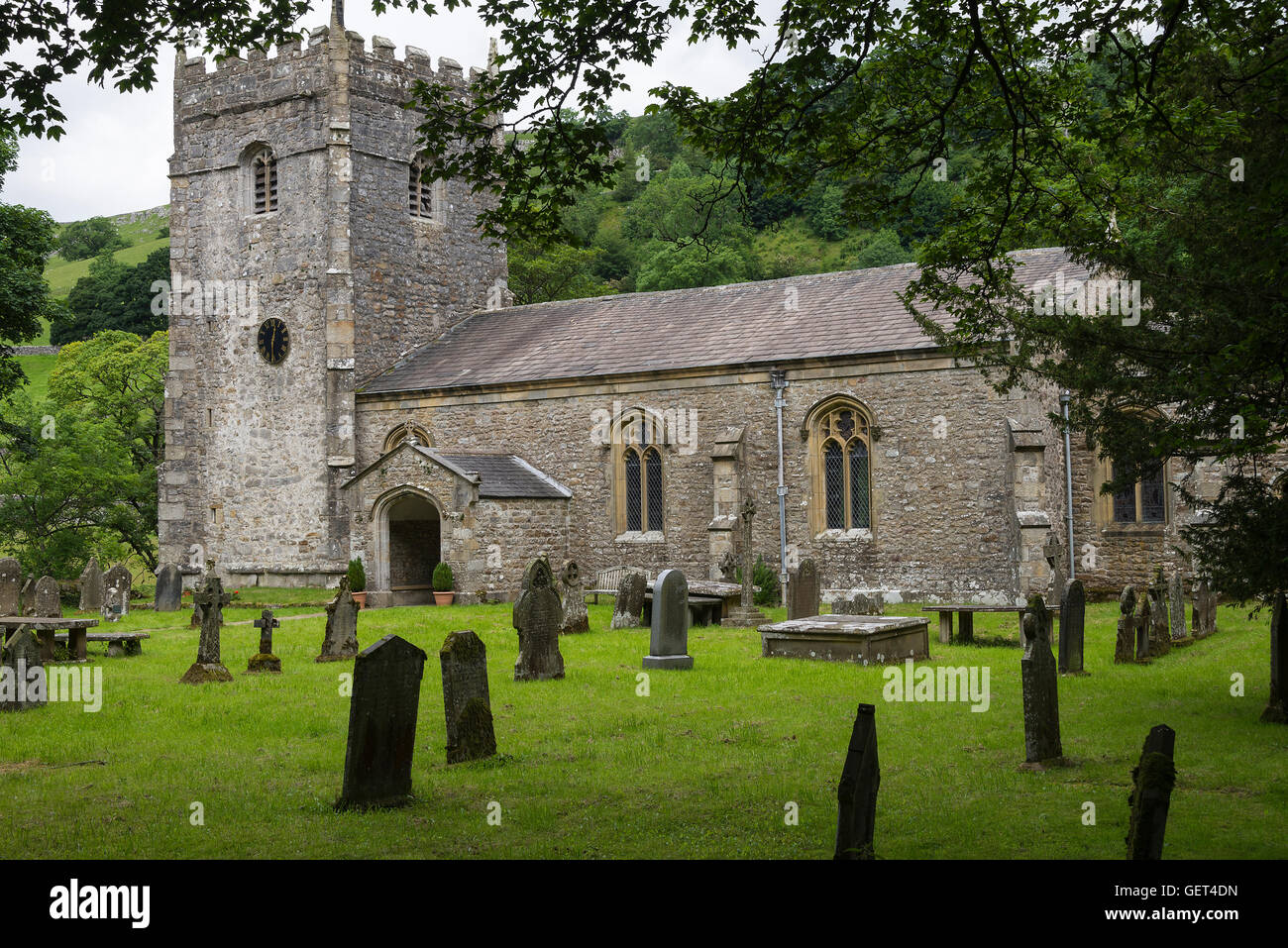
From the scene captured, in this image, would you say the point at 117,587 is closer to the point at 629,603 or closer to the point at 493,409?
the point at 493,409

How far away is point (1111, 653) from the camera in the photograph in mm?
15641

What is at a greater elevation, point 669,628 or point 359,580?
point 359,580

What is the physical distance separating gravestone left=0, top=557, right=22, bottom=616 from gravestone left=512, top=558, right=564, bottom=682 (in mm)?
10710

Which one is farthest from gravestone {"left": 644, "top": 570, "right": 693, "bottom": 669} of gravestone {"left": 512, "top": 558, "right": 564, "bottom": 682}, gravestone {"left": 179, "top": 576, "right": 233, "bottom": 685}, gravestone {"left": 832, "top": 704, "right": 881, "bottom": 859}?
gravestone {"left": 832, "top": 704, "right": 881, "bottom": 859}

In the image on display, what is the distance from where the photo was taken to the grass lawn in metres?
7.04

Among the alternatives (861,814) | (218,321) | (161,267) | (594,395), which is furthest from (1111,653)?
(161,267)

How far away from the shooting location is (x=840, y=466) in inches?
979

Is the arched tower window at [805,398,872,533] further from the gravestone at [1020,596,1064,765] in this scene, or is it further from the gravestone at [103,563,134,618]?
the gravestone at [1020,596,1064,765]

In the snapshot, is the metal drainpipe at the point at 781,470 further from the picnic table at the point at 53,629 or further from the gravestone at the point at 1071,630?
the picnic table at the point at 53,629

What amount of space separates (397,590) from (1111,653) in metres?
16.6

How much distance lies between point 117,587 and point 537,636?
14.1m

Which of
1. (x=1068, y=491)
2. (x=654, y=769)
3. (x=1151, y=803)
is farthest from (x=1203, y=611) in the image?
(x=1151, y=803)

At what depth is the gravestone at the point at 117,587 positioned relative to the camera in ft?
75.8

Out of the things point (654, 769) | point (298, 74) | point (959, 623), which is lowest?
point (654, 769)
